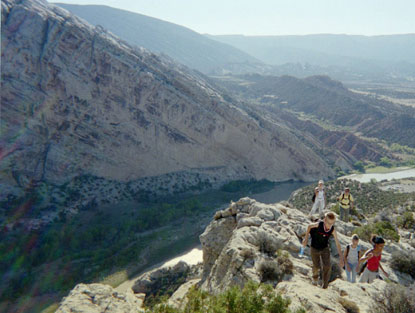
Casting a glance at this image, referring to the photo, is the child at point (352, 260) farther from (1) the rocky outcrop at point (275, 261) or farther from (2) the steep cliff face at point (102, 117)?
(2) the steep cliff face at point (102, 117)

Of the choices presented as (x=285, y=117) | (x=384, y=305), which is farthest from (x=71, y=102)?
(x=285, y=117)

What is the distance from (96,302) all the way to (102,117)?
102 ft

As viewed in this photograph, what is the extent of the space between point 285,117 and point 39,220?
230ft

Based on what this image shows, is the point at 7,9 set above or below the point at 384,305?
above

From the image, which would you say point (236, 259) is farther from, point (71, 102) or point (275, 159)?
point (275, 159)

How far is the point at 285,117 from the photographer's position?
267 ft

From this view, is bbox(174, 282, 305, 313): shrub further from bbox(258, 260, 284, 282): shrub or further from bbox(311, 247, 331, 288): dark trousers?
bbox(311, 247, 331, 288): dark trousers

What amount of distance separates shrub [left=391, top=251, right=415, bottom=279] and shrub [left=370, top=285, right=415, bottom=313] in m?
4.14

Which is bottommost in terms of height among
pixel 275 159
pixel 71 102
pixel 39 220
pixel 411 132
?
pixel 39 220

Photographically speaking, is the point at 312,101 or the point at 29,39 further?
the point at 312,101

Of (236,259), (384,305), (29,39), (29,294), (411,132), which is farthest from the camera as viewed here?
(411,132)

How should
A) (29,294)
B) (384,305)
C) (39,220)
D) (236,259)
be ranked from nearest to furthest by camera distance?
1. (384,305)
2. (236,259)
3. (29,294)
4. (39,220)

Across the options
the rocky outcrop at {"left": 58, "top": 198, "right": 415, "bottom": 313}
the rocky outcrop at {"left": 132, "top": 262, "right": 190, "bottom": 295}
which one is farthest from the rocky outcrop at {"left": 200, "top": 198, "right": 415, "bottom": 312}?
the rocky outcrop at {"left": 132, "top": 262, "right": 190, "bottom": 295}

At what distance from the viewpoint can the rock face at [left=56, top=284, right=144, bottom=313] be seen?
9.88 metres
